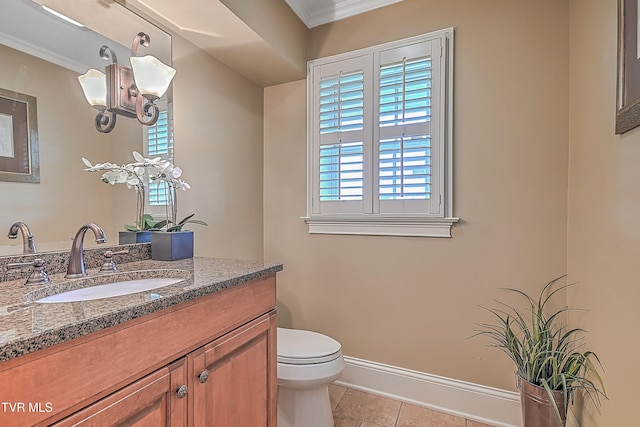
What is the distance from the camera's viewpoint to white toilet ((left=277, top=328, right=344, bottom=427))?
4.98ft

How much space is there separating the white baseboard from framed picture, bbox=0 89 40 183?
1.93m

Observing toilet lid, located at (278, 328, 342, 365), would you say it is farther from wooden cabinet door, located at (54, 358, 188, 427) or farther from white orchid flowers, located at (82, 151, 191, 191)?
white orchid flowers, located at (82, 151, 191, 191)

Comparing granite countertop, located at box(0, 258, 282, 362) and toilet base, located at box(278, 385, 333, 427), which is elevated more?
granite countertop, located at box(0, 258, 282, 362)

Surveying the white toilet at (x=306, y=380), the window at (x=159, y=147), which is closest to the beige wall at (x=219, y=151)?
the window at (x=159, y=147)

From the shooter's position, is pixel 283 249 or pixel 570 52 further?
pixel 283 249

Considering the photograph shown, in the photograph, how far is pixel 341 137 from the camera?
6.83 feet

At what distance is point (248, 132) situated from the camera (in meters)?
2.23

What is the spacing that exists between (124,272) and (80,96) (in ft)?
2.40

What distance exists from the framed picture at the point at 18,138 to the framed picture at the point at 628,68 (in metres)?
Result: 1.95

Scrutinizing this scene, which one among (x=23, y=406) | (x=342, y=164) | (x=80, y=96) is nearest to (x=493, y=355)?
(x=342, y=164)

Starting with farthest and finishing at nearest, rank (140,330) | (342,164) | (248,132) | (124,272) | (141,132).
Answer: (248,132), (342,164), (141,132), (124,272), (140,330)

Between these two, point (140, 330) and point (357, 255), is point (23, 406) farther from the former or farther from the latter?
point (357, 255)

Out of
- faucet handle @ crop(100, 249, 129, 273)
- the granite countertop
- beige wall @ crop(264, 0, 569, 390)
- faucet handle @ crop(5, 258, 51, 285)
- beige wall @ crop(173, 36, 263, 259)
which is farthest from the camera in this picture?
beige wall @ crop(173, 36, 263, 259)

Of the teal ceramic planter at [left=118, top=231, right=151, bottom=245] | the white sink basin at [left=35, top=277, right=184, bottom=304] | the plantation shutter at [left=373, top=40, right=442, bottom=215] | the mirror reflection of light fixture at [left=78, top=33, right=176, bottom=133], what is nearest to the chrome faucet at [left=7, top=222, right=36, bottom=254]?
the white sink basin at [left=35, top=277, right=184, bottom=304]
